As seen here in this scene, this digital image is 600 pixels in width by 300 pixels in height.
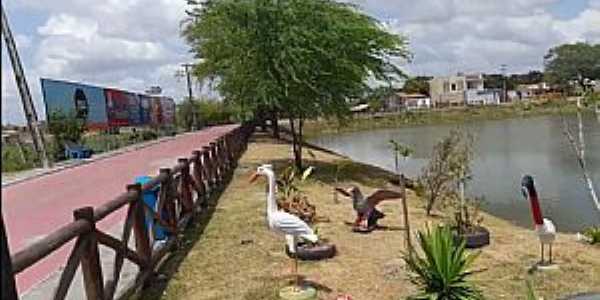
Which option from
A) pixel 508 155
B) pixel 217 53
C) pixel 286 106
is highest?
pixel 217 53

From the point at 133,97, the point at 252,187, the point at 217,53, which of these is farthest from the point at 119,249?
the point at 133,97

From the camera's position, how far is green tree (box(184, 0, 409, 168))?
59.7ft

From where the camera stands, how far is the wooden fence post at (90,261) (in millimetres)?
5266

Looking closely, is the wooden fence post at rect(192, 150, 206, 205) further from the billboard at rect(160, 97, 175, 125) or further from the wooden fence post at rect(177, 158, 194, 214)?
the billboard at rect(160, 97, 175, 125)

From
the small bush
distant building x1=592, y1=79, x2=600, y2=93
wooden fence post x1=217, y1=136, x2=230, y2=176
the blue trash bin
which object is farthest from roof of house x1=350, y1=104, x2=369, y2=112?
the blue trash bin

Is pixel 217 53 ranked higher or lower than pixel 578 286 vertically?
higher

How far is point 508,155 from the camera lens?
96.8 feet

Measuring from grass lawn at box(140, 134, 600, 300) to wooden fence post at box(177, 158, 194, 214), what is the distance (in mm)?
327

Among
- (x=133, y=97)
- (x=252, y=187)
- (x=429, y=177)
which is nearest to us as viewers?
(x=429, y=177)

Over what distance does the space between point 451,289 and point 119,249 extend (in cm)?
276

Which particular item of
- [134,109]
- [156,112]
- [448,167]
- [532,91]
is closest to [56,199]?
[448,167]

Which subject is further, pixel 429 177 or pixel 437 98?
pixel 437 98

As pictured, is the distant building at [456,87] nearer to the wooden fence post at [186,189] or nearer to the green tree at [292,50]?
the green tree at [292,50]

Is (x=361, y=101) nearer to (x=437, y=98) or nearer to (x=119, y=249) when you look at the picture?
(x=119, y=249)
